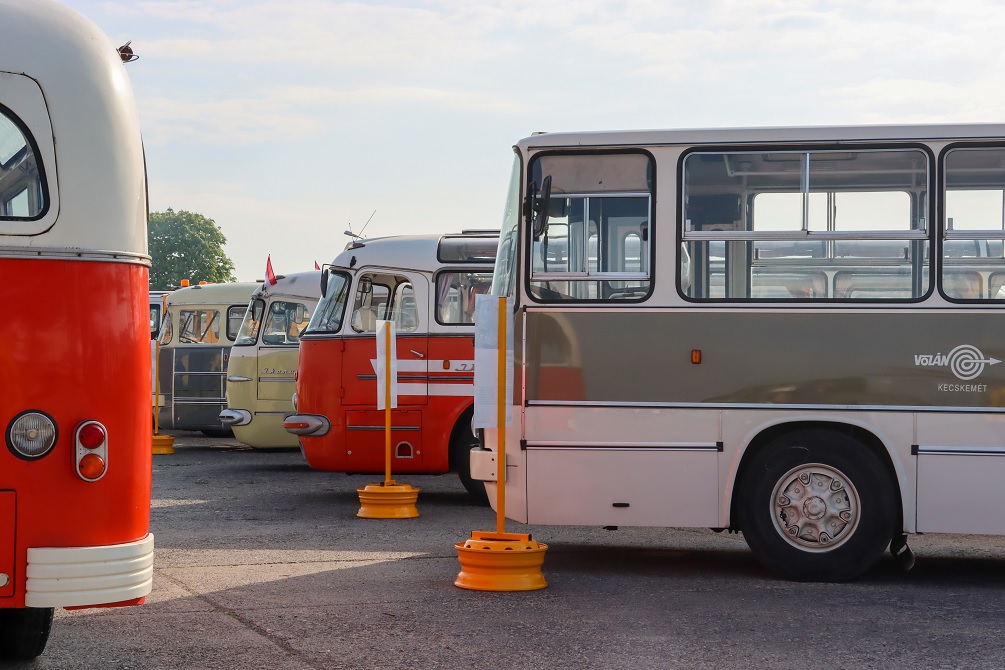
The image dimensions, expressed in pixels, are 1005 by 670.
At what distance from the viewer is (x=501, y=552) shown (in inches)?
329

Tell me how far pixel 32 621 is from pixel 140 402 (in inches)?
50.8

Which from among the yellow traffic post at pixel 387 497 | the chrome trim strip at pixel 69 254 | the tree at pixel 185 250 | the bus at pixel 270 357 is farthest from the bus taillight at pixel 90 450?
the tree at pixel 185 250

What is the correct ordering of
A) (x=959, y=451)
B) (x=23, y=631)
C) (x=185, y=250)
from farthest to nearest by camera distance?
1. (x=185, y=250)
2. (x=959, y=451)
3. (x=23, y=631)

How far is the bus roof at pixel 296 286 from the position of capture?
60.0 feet

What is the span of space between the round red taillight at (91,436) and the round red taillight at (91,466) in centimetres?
5

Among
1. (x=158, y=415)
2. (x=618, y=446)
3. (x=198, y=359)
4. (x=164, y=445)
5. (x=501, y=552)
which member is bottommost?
(x=164, y=445)

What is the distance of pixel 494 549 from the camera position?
841 centimetres

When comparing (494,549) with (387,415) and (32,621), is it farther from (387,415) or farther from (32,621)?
(387,415)

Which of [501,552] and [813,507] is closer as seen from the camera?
[501,552]

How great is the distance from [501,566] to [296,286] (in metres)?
10.6

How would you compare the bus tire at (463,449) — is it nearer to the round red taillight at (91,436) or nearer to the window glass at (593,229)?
the window glass at (593,229)

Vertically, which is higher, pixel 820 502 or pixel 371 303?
pixel 371 303

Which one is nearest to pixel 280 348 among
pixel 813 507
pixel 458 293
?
pixel 458 293

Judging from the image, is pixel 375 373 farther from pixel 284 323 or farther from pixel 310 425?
pixel 284 323
